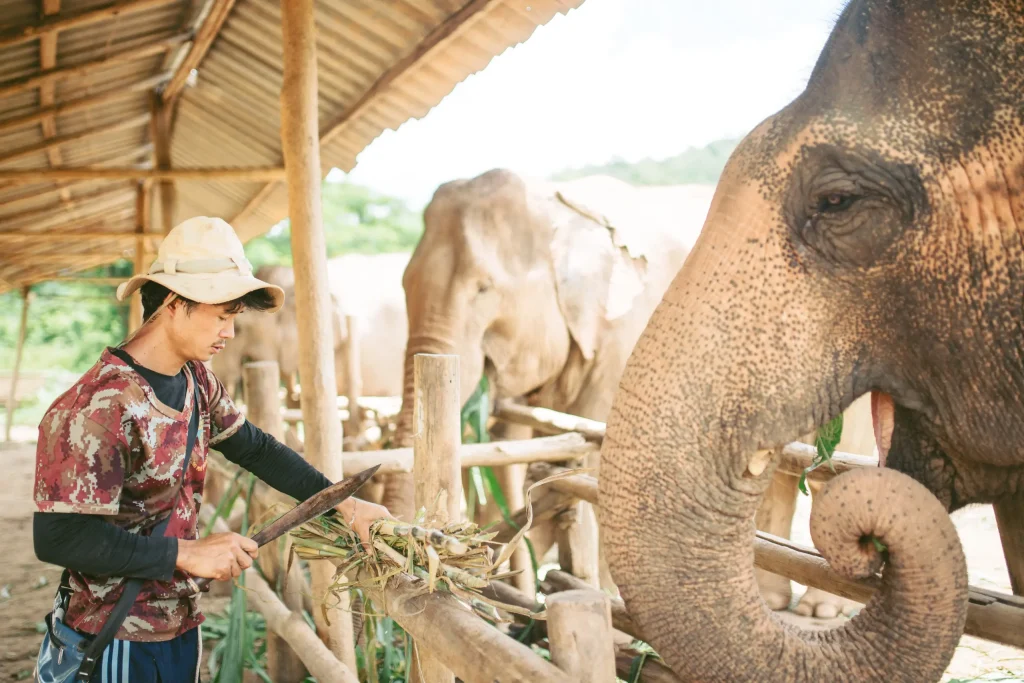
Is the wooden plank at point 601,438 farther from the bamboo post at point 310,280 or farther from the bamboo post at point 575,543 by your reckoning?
the bamboo post at point 310,280

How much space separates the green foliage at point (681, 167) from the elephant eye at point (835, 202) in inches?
1363

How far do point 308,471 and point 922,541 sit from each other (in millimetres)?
1506

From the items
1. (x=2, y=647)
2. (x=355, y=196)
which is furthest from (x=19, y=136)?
(x=355, y=196)

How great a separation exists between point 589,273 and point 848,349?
3.30 metres

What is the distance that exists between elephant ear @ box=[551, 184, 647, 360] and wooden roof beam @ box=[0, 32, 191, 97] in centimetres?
290

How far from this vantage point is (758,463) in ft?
5.82

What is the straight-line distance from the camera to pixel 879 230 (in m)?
1.76

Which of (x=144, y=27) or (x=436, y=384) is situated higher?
(x=144, y=27)

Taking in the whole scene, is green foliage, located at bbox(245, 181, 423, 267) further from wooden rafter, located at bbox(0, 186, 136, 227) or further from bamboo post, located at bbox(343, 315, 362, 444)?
bamboo post, located at bbox(343, 315, 362, 444)

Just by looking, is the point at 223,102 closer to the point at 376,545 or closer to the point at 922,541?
the point at 376,545

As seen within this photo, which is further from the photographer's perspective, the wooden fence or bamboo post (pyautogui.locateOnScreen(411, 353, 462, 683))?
bamboo post (pyautogui.locateOnScreen(411, 353, 462, 683))

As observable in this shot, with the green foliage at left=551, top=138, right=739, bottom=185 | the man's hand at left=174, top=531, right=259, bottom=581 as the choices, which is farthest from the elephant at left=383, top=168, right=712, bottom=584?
the green foliage at left=551, top=138, right=739, bottom=185

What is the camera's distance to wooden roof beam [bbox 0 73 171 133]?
6062 mm

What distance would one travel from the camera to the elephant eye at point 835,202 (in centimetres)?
178
